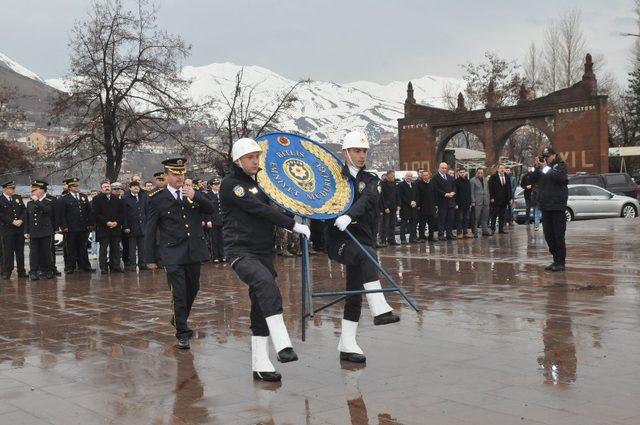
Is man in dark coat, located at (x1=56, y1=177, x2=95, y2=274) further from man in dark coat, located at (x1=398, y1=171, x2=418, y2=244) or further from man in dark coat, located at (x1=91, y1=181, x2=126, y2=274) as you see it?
man in dark coat, located at (x1=398, y1=171, x2=418, y2=244)

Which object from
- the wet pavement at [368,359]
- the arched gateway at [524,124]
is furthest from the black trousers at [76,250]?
the arched gateway at [524,124]

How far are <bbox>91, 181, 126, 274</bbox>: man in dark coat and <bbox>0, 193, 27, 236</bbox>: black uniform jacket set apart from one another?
1475 mm

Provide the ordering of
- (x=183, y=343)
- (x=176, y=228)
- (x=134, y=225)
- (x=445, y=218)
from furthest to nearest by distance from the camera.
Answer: (x=445, y=218) → (x=134, y=225) → (x=176, y=228) → (x=183, y=343)

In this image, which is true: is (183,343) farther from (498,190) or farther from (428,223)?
(498,190)

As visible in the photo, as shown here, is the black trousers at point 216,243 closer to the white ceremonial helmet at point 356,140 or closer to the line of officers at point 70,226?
the line of officers at point 70,226

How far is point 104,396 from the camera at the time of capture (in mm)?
6016

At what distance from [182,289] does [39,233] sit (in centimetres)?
930

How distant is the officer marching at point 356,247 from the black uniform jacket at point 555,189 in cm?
656

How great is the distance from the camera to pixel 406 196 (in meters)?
20.6

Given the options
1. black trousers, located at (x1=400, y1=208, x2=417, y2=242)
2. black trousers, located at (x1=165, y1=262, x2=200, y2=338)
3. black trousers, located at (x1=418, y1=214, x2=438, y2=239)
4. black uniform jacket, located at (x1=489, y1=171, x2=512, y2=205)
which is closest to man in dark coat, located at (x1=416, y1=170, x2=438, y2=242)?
black trousers, located at (x1=418, y1=214, x2=438, y2=239)

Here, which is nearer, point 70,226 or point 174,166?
point 174,166

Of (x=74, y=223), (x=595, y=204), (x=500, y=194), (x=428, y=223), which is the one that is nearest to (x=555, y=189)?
(x=428, y=223)

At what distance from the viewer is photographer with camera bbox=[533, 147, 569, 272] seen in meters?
12.8

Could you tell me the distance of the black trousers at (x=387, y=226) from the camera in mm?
20109
